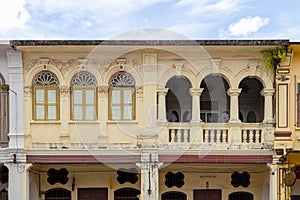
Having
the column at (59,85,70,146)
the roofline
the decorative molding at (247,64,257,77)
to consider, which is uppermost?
the roofline

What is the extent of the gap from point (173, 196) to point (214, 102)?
10.2ft

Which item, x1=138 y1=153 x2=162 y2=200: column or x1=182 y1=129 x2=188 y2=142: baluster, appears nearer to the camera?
x1=138 y1=153 x2=162 y2=200: column

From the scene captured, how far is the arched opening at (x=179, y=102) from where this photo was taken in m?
15.1

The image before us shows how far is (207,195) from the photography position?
15062 millimetres

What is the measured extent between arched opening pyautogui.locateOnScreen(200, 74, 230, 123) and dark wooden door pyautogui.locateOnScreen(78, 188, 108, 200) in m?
3.80

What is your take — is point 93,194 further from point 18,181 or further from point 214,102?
point 214,102

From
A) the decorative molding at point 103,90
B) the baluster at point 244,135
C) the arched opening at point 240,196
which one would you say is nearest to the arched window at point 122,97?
the decorative molding at point 103,90

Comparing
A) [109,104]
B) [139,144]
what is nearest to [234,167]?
[139,144]

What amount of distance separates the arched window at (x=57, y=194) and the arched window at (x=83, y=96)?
2771mm

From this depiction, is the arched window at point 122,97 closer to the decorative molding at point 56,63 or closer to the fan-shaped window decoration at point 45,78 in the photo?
the decorative molding at point 56,63

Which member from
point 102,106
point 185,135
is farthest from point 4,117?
point 185,135

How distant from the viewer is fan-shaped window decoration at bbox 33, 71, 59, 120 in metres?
13.3

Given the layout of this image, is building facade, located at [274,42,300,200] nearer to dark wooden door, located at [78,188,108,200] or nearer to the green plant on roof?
the green plant on roof

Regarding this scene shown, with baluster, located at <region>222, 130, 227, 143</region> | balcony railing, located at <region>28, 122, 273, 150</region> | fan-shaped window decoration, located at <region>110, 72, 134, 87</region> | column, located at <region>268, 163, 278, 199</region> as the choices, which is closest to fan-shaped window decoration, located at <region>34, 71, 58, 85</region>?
balcony railing, located at <region>28, 122, 273, 150</region>
